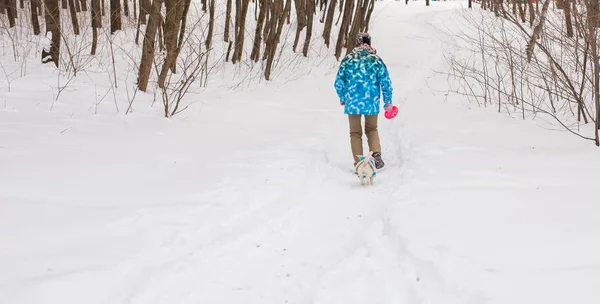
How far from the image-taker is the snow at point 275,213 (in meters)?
2.51

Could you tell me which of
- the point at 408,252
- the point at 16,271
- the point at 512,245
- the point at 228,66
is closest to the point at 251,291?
the point at 408,252

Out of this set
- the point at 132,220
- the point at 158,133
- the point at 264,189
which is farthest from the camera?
the point at 158,133

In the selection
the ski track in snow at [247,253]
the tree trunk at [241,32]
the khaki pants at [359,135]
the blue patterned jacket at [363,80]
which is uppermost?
the tree trunk at [241,32]

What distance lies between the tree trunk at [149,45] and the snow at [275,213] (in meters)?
0.93

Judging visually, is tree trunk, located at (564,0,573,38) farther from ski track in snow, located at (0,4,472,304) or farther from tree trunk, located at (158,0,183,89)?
tree trunk, located at (158,0,183,89)

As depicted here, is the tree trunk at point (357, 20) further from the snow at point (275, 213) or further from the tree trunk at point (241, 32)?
the snow at point (275, 213)

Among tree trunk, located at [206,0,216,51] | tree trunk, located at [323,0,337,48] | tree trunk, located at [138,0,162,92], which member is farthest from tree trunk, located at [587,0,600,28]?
tree trunk, located at [323,0,337,48]

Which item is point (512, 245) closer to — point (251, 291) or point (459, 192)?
point (459, 192)

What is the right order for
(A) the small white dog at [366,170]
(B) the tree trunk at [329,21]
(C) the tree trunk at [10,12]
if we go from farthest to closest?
(B) the tree trunk at [329,21]
(C) the tree trunk at [10,12]
(A) the small white dog at [366,170]

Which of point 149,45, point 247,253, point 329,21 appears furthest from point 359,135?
point 329,21

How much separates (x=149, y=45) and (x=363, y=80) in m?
4.06

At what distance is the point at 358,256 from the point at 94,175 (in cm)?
251

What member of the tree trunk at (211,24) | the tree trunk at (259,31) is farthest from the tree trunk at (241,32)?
the tree trunk at (211,24)

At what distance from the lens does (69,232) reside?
292 centimetres
